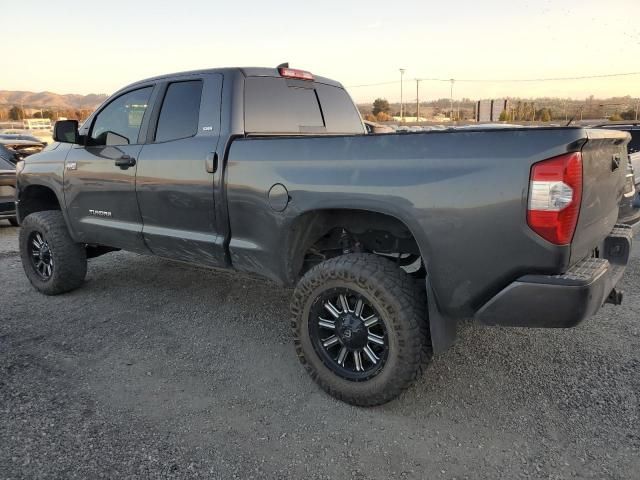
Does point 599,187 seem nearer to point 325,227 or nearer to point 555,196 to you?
point 555,196

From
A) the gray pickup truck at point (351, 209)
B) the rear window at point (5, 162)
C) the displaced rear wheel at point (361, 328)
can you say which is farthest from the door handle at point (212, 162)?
the rear window at point (5, 162)

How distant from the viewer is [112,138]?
14.1 ft

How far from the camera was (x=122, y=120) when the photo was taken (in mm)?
4320

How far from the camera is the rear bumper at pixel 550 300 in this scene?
7.27 feet

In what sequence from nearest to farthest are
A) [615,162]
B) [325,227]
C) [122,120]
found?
1. [615,162]
2. [325,227]
3. [122,120]

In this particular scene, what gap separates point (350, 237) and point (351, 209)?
0.47 m

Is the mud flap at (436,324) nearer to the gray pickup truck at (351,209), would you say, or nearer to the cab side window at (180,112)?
the gray pickup truck at (351,209)

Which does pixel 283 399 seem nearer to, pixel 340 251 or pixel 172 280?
pixel 340 251

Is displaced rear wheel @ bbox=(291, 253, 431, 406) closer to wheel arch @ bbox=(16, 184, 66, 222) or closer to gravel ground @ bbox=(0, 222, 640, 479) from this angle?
gravel ground @ bbox=(0, 222, 640, 479)


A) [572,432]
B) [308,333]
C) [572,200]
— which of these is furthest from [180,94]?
[572,432]

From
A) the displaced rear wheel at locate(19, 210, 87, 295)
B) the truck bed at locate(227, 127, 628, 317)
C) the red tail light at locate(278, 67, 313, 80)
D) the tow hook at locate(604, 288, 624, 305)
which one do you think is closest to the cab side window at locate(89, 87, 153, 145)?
the displaced rear wheel at locate(19, 210, 87, 295)

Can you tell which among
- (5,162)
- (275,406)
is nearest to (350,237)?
(275,406)

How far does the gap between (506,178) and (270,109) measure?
2077 mm

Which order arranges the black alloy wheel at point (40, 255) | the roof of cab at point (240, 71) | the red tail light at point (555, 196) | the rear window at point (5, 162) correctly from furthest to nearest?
the rear window at point (5, 162) → the black alloy wheel at point (40, 255) → the roof of cab at point (240, 71) → the red tail light at point (555, 196)
